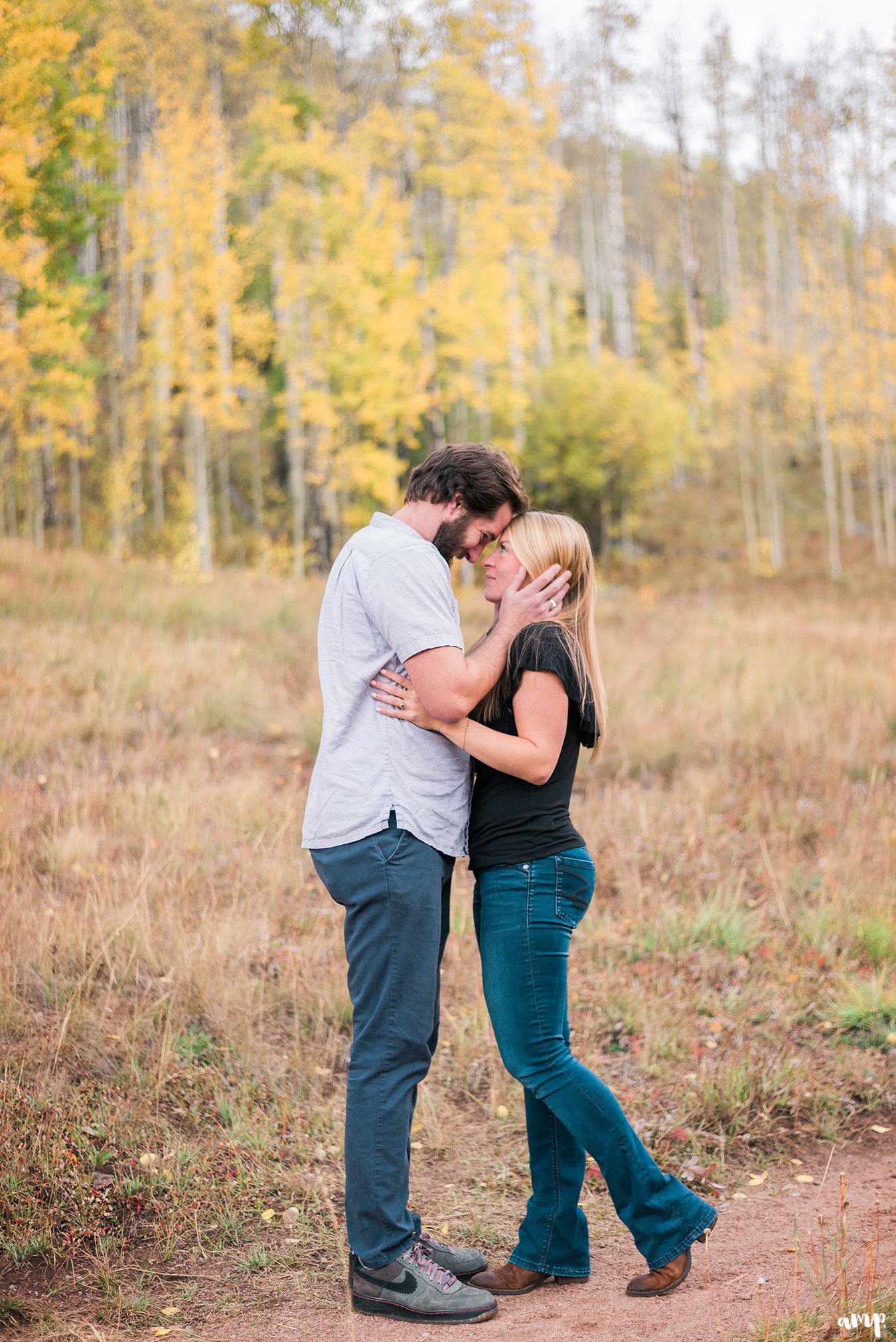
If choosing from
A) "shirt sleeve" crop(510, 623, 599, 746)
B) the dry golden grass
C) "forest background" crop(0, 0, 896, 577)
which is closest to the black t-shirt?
"shirt sleeve" crop(510, 623, 599, 746)

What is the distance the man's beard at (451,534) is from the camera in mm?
2727

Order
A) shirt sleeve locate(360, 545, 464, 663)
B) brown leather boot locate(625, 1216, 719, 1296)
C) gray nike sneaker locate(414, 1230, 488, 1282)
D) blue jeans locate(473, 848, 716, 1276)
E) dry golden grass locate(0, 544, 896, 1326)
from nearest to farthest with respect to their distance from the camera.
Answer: shirt sleeve locate(360, 545, 464, 663), blue jeans locate(473, 848, 716, 1276), brown leather boot locate(625, 1216, 719, 1296), gray nike sneaker locate(414, 1230, 488, 1282), dry golden grass locate(0, 544, 896, 1326)

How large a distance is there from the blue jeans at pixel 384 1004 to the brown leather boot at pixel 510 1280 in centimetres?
36

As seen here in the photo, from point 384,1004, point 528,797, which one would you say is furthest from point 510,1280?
point 528,797

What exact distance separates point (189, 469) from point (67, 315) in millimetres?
8012

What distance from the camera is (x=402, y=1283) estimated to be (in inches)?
105

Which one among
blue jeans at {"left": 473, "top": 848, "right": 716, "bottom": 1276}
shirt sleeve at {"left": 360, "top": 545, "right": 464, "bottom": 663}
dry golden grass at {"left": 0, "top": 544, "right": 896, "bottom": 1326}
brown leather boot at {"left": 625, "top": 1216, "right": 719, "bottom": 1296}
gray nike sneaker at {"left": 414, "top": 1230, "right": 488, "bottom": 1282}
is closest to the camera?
shirt sleeve at {"left": 360, "top": 545, "right": 464, "bottom": 663}

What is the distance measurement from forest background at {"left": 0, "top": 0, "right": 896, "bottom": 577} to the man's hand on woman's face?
851cm

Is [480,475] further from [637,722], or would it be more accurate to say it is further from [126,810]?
[637,722]

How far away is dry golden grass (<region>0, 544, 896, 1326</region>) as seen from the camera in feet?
11.2

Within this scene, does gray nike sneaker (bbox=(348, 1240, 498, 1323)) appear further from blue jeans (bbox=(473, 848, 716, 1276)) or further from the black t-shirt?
the black t-shirt

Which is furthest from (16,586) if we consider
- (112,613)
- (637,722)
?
(637,722)

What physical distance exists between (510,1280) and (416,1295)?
1.13ft

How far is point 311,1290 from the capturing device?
9.87 feet
